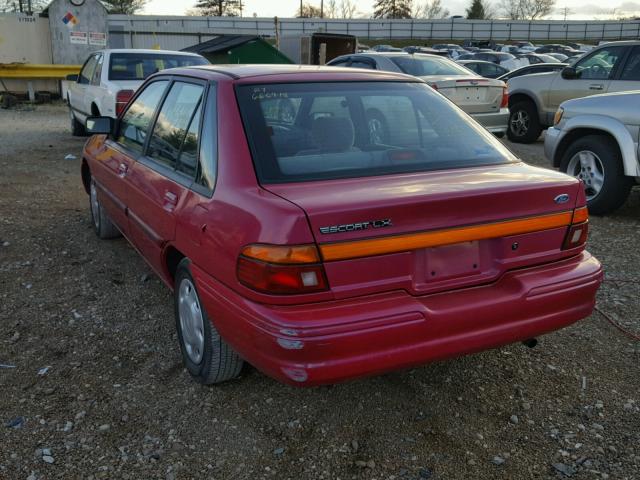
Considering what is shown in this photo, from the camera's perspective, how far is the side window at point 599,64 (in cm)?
847

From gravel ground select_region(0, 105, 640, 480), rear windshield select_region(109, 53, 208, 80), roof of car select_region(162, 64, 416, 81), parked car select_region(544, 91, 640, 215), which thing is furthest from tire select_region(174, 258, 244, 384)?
rear windshield select_region(109, 53, 208, 80)

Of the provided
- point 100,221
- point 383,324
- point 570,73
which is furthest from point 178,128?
point 570,73

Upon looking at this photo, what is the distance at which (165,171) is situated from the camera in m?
3.41

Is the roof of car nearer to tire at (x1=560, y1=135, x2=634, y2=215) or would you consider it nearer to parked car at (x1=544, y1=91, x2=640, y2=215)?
parked car at (x1=544, y1=91, x2=640, y2=215)

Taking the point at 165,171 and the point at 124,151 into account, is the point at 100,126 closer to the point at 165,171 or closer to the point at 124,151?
the point at 124,151

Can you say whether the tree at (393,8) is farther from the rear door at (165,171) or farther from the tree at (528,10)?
the rear door at (165,171)

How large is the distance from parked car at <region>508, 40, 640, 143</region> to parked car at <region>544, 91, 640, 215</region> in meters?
2.38

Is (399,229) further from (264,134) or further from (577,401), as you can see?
(577,401)

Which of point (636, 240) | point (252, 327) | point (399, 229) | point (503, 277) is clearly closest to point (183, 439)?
point (252, 327)

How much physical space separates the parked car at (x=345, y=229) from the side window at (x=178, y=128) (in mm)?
15

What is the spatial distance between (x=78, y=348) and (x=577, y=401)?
2.83 meters

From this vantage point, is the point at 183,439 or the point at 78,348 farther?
the point at 78,348

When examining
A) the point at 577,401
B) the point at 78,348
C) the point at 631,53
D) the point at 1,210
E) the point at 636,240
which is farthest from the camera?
the point at 631,53

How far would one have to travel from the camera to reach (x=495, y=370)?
11.1 ft
